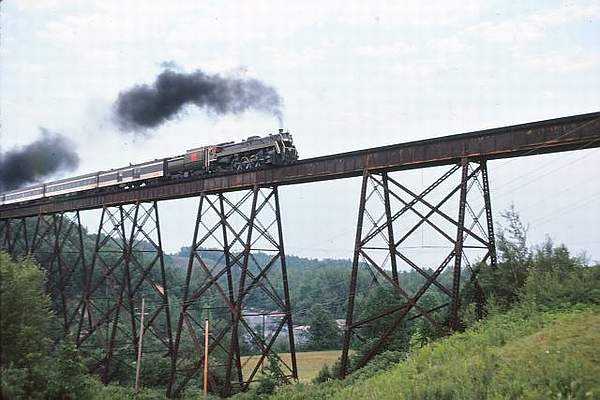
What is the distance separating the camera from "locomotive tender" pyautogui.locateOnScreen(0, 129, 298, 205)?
17.0 metres

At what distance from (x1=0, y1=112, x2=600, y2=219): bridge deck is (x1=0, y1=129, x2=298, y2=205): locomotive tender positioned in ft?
1.83

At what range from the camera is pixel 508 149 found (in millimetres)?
11477

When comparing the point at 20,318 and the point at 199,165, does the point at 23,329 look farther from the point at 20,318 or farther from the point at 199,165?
the point at 199,165

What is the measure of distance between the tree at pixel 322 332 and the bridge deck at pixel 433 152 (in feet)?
95.8

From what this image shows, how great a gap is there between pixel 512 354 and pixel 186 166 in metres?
13.5

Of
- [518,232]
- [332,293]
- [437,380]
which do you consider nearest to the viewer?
[437,380]

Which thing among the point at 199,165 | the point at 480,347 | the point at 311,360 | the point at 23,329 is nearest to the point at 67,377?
the point at 23,329

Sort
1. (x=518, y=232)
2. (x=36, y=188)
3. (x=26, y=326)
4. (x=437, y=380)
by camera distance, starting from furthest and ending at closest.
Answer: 1. (x=36, y=188)
2. (x=518, y=232)
3. (x=26, y=326)
4. (x=437, y=380)

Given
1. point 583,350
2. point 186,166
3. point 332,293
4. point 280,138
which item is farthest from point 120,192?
point 332,293

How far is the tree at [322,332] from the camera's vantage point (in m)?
45.3

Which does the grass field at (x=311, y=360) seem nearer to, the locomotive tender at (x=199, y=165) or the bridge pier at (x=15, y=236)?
the locomotive tender at (x=199, y=165)

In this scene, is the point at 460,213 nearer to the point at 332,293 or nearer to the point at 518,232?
the point at 518,232

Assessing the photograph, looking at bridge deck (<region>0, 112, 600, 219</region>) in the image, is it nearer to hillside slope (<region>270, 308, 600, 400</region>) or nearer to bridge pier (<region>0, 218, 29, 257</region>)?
hillside slope (<region>270, 308, 600, 400</region>)

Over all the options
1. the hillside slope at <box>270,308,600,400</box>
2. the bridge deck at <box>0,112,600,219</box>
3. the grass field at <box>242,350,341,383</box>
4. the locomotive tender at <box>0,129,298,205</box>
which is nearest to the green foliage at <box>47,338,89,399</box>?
the hillside slope at <box>270,308,600,400</box>
